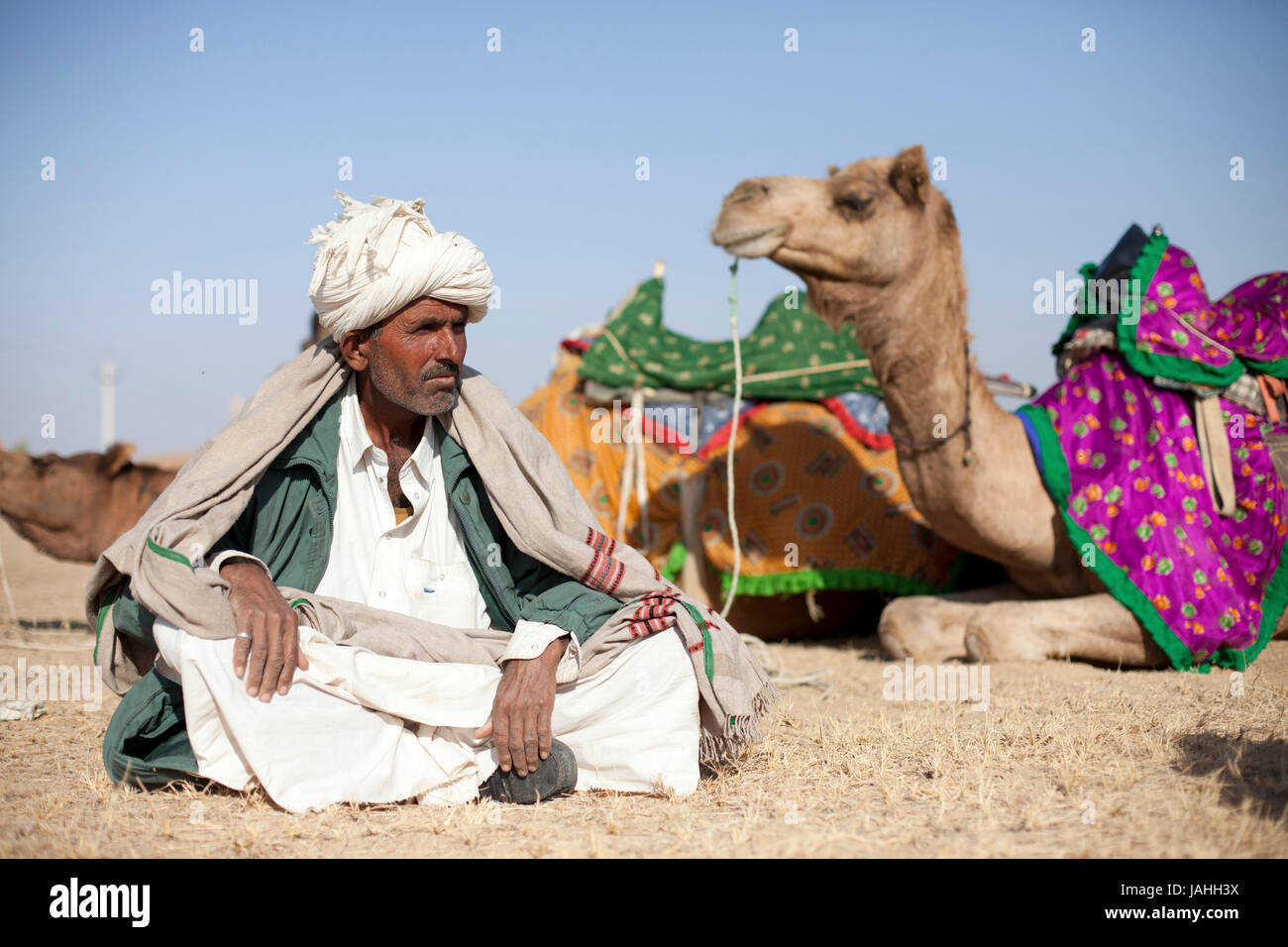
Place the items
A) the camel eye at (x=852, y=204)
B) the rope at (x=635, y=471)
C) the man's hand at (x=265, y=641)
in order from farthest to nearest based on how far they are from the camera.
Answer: the rope at (x=635, y=471) → the camel eye at (x=852, y=204) → the man's hand at (x=265, y=641)

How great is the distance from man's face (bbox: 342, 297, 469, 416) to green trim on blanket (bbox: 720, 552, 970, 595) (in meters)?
3.25

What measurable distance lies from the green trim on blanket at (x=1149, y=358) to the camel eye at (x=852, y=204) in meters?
1.44

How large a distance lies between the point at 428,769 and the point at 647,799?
0.61m

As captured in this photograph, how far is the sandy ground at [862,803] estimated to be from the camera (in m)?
2.78

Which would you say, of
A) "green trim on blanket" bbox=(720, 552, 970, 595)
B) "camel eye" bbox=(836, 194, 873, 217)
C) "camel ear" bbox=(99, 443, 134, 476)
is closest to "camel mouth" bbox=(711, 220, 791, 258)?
"camel eye" bbox=(836, 194, 873, 217)

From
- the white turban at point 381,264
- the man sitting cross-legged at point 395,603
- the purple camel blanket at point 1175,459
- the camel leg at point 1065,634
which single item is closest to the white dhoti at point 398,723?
the man sitting cross-legged at point 395,603

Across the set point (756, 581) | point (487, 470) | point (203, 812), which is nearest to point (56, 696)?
point (203, 812)

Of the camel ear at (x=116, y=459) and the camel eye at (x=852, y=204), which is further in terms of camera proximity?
the camel ear at (x=116, y=459)

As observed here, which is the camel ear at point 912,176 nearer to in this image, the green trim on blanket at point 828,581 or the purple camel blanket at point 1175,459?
A: the purple camel blanket at point 1175,459

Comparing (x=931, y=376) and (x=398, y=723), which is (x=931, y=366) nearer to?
(x=931, y=376)

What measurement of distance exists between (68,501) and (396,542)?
4.30 m

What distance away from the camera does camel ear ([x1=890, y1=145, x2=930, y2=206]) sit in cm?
577

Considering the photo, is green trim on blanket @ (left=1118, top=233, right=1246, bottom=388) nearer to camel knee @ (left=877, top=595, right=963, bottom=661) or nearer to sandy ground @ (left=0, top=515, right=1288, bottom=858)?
camel knee @ (left=877, top=595, right=963, bottom=661)

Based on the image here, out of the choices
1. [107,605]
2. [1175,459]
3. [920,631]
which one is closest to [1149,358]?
[1175,459]
